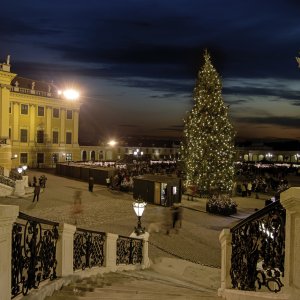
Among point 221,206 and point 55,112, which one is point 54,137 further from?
point 221,206

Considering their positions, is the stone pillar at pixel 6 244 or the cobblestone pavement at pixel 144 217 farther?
the cobblestone pavement at pixel 144 217

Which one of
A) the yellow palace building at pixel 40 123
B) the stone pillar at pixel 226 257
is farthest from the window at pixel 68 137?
the stone pillar at pixel 226 257

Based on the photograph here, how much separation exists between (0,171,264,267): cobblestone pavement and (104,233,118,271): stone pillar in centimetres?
386

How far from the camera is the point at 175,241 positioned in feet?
54.1

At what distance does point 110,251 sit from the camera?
10.5m

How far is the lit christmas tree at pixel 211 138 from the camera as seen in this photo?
30.4 m

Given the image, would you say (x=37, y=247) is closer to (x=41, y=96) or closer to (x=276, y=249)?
(x=276, y=249)

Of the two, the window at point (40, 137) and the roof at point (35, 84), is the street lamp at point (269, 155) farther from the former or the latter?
the window at point (40, 137)

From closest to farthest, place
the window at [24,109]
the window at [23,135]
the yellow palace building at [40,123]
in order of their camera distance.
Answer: the yellow palace building at [40,123], the window at [24,109], the window at [23,135]

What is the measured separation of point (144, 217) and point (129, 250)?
923 cm

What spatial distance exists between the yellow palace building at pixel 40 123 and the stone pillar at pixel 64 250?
46.2 meters

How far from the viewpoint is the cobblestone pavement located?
15.4 meters

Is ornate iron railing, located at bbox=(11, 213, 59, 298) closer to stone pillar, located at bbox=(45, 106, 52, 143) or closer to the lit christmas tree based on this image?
the lit christmas tree

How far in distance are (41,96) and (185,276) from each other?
168 ft
